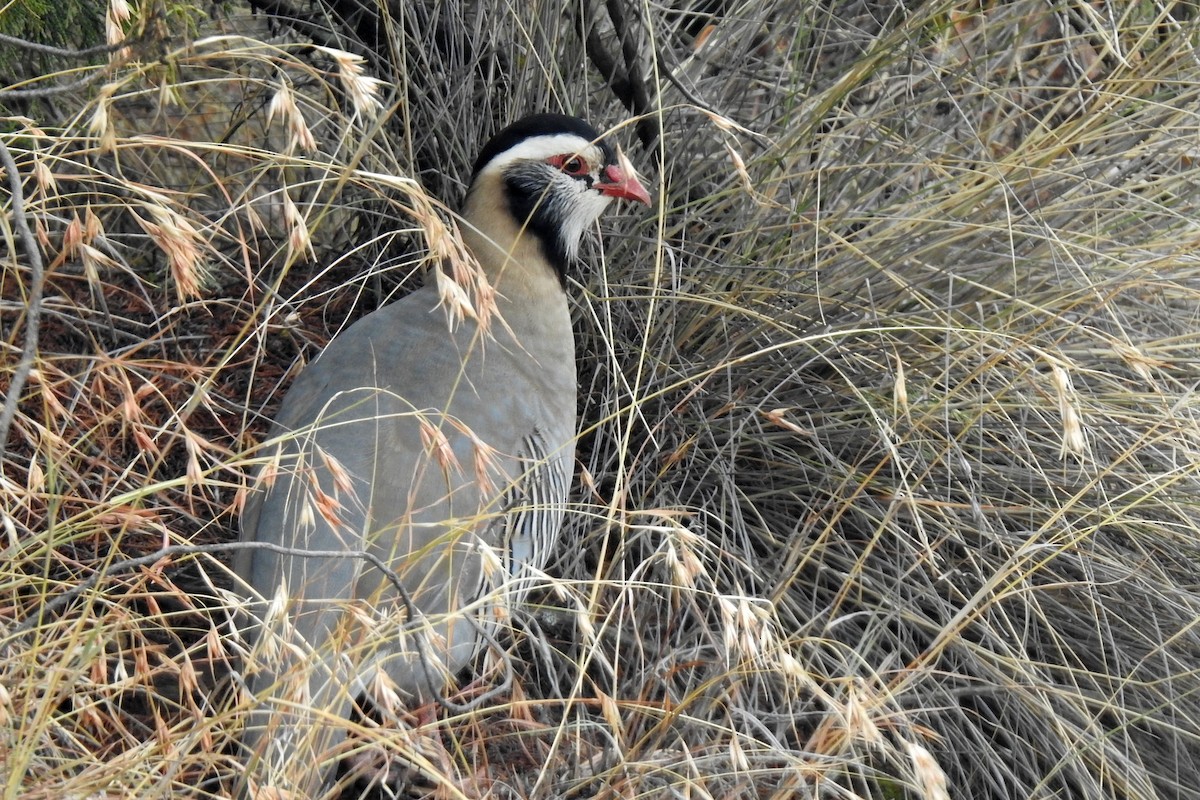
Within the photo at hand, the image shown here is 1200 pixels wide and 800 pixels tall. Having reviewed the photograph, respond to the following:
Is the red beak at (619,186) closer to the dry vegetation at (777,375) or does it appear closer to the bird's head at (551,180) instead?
the bird's head at (551,180)

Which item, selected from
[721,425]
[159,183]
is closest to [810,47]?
[721,425]

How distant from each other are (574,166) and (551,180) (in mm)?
95

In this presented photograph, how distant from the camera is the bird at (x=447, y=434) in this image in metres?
2.76

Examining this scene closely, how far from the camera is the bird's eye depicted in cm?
360

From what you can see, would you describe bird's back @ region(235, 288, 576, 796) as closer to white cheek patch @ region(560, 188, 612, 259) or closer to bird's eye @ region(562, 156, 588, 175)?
white cheek patch @ region(560, 188, 612, 259)

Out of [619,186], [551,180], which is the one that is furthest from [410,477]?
[619,186]

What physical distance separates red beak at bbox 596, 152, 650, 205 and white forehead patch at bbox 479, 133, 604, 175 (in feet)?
0.29

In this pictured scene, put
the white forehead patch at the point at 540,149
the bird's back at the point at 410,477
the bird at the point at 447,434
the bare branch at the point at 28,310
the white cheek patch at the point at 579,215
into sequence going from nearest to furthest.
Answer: the bare branch at the point at 28,310 → the bird's back at the point at 410,477 → the bird at the point at 447,434 → the white forehead patch at the point at 540,149 → the white cheek patch at the point at 579,215

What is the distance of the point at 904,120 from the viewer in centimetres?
399

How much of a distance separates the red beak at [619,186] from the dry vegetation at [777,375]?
6.6 inches

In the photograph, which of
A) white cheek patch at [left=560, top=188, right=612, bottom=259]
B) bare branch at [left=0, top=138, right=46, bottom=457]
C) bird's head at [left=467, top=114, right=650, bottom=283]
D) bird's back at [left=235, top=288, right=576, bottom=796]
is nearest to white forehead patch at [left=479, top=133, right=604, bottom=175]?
bird's head at [left=467, top=114, right=650, bottom=283]

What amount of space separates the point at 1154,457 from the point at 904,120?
1261 millimetres

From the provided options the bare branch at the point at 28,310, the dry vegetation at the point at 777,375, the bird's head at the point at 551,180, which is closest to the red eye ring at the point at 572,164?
the bird's head at the point at 551,180

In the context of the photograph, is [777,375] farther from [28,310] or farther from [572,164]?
[28,310]
